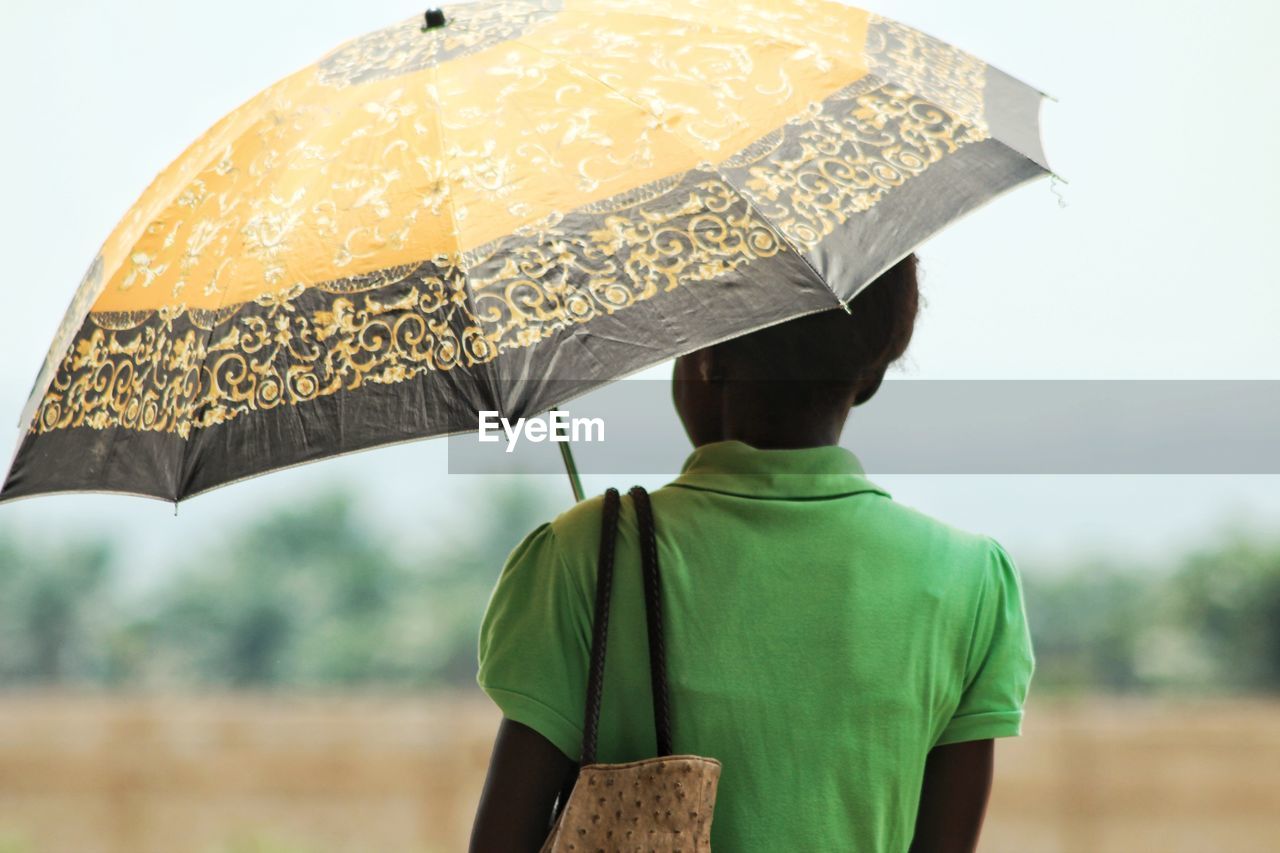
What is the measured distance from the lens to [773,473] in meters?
0.96

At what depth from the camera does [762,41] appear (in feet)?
3.51

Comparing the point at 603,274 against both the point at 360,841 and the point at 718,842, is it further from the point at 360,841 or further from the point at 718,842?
the point at 360,841

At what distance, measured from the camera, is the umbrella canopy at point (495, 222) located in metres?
0.91

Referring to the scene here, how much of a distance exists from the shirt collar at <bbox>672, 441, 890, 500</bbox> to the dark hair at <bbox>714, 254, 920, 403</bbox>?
53mm

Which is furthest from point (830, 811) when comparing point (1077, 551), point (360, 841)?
point (1077, 551)

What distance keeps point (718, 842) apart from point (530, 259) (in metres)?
0.40

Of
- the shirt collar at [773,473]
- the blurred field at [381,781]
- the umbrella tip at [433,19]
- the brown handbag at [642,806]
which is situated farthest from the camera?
the blurred field at [381,781]

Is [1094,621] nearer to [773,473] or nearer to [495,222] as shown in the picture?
[773,473]

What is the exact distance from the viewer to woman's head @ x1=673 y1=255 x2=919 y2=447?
0.97 meters

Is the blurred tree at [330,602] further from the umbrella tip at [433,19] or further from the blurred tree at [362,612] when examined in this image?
the umbrella tip at [433,19]

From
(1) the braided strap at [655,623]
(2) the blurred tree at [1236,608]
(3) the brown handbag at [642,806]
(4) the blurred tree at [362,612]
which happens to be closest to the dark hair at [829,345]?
(1) the braided strap at [655,623]

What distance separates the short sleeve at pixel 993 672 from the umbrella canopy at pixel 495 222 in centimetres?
25

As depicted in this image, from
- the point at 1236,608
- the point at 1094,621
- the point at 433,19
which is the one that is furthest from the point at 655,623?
the point at 1236,608

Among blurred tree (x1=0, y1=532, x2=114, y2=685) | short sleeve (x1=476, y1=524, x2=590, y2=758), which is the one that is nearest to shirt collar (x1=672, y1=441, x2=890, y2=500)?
short sleeve (x1=476, y1=524, x2=590, y2=758)
